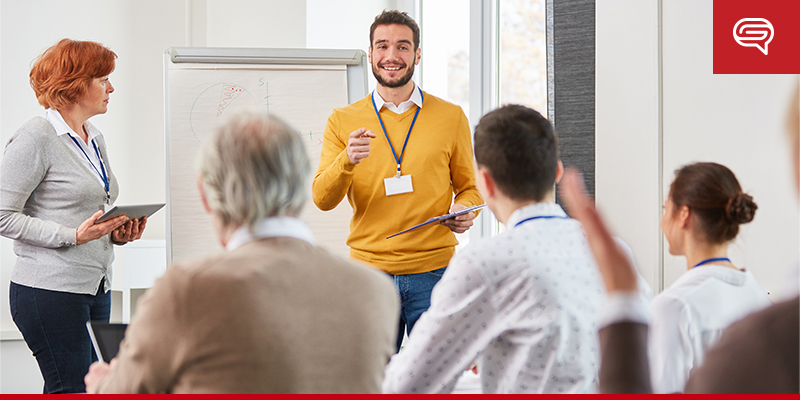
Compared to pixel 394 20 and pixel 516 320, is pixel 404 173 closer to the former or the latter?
pixel 394 20

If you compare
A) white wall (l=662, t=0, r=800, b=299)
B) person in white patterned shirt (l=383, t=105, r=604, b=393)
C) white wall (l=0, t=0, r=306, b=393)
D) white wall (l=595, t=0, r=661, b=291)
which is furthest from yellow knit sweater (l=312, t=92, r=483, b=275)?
white wall (l=0, t=0, r=306, b=393)

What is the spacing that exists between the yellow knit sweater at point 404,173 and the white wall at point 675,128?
55cm

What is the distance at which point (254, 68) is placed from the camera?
2695 millimetres

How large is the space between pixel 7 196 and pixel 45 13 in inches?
103

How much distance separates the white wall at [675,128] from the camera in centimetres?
188

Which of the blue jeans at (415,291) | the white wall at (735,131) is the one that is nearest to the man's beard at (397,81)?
the blue jeans at (415,291)

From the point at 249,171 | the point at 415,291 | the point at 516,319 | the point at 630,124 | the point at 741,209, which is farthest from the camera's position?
the point at 630,124

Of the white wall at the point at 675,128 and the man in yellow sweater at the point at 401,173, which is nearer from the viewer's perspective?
the white wall at the point at 675,128

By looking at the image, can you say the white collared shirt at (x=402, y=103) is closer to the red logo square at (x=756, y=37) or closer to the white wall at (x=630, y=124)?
the white wall at (x=630, y=124)

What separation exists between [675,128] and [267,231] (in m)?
1.65

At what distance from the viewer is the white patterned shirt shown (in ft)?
3.41

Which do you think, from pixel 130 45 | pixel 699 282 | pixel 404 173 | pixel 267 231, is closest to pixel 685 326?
pixel 699 282

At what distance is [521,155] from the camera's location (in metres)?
1.21

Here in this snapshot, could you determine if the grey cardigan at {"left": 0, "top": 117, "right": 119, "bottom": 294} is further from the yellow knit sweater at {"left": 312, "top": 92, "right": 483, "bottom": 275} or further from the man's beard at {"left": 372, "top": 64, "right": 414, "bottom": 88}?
the man's beard at {"left": 372, "top": 64, "right": 414, "bottom": 88}
